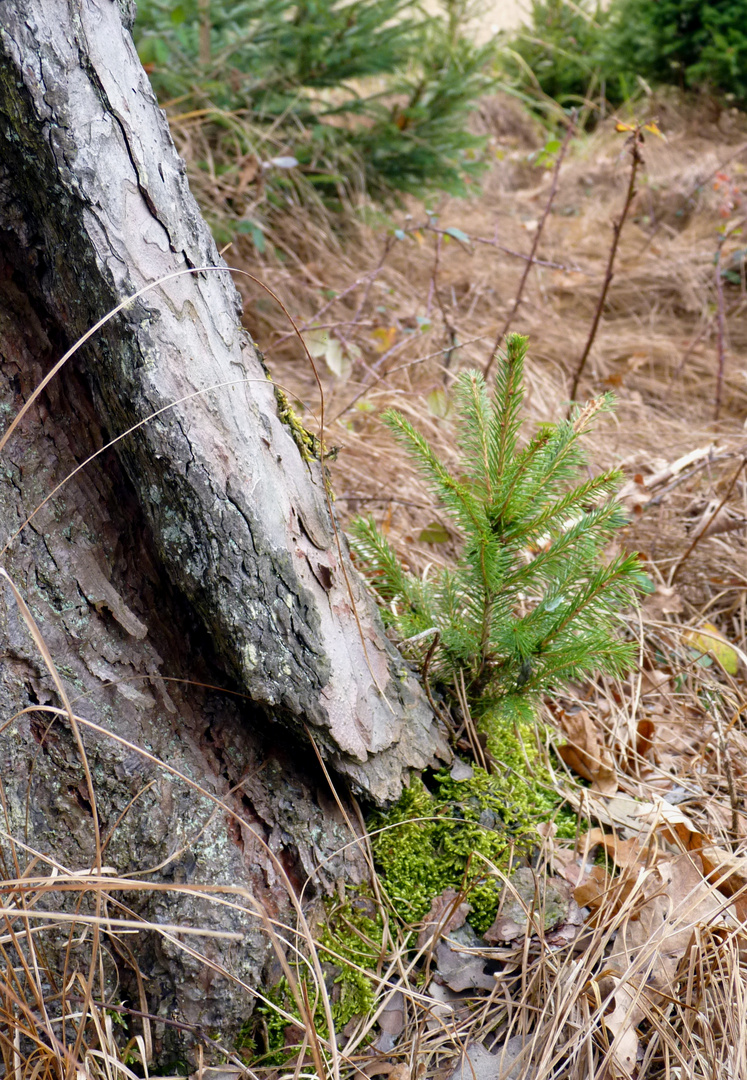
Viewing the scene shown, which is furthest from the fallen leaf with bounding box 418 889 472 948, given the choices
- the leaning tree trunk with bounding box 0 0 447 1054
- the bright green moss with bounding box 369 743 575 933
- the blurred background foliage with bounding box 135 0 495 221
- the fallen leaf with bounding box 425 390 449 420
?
the blurred background foliage with bounding box 135 0 495 221

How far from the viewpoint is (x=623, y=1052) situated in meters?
1.01

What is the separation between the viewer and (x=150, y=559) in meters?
1.10

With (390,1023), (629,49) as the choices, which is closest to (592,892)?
(390,1023)

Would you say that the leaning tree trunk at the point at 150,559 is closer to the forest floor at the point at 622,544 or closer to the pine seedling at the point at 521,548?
the pine seedling at the point at 521,548

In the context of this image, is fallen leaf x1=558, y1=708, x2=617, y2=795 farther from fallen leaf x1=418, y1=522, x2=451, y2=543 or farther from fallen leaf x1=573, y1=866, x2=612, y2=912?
fallen leaf x1=418, y1=522, x2=451, y2=543

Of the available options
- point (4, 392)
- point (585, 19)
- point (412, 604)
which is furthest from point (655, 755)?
point (585, 19)

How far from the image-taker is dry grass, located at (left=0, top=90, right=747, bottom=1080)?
994 millimetres

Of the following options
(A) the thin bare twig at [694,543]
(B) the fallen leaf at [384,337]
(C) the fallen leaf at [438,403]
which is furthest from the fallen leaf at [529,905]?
(B) the fallen leaf at [384,337]

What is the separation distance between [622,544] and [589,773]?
780mm

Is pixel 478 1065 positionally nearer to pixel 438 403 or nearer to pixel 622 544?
pixel 622 544

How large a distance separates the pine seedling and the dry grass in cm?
31

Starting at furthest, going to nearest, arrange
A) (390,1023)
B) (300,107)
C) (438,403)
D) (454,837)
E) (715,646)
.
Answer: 1. (300,107)
2. (438,403)
3. (715,646)
4. (454,837)
5. (390,1023)

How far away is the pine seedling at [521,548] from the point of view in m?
1.17

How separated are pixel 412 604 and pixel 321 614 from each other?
33 centimetres
